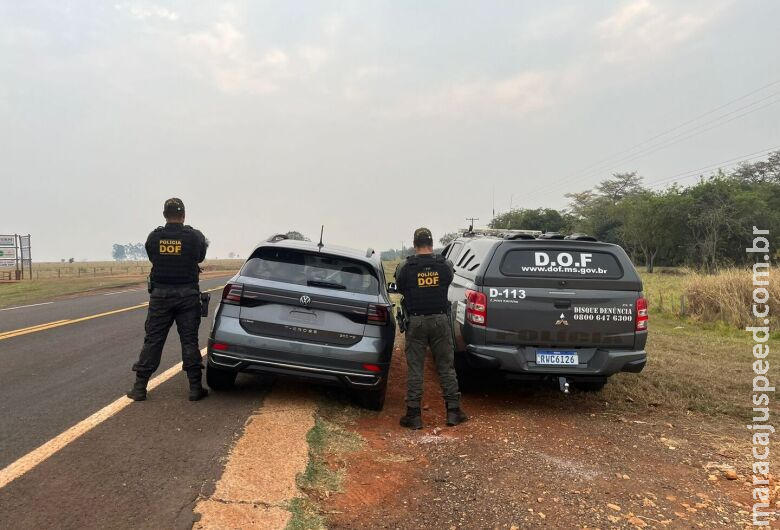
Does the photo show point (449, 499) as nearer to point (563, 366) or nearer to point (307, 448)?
point (307, 448)

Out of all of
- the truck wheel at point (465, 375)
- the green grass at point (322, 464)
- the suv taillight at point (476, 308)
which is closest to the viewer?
the green grass at point (322, 464)

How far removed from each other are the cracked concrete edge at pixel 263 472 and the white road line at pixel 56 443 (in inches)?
49.8

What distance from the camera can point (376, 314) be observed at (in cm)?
530

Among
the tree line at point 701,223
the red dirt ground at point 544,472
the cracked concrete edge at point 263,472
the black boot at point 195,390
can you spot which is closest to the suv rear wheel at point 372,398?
the red dirt ground at point 544,472

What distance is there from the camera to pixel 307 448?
14.1 feet

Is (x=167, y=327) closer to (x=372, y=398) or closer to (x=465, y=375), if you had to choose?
(x=372, y=398)

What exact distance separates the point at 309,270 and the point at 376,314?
0.81 m

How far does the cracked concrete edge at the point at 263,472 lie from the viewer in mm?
3133

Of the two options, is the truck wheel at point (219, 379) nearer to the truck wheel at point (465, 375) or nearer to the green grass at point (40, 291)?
the truck wheel at point (465, 375)

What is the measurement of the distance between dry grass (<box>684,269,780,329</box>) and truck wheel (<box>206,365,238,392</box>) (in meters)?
12.5

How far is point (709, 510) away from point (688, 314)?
12548 millimetres

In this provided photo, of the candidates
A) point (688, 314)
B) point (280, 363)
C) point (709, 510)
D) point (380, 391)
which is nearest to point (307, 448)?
point (280, 363)

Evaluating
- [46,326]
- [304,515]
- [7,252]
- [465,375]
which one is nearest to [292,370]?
[304,515]

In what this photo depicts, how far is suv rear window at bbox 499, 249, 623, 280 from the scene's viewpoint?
19.1 feet
